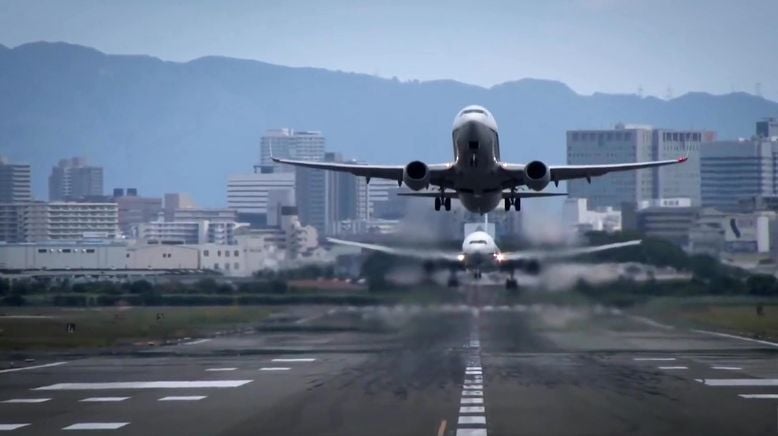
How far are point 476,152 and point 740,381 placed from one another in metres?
13.4

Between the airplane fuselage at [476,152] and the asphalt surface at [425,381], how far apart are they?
22.4 feet

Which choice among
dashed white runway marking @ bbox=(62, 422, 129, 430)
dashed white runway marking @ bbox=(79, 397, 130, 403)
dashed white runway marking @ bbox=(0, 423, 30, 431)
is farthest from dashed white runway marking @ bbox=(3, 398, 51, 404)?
dashed white runway marking @ bbox=(62, 422, 129, 430)

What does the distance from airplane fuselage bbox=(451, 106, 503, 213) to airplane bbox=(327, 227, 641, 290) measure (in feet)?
35.2

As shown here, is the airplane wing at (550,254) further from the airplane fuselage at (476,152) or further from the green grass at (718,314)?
the airplane fuselage at (476,152)

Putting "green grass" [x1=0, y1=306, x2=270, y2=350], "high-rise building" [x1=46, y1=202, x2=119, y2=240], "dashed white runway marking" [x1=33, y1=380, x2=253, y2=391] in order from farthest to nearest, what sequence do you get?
"high-rise building" [x1=46, y1=202, x2=119, y2=240], "green grass" [x1=0, y1=306, x2=270, y2=350], "dashed white runway marking" [x1=33, y1=380, x2=253, y2=391]

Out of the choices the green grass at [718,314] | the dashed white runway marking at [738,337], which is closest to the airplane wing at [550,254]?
the green grass at [718,314]

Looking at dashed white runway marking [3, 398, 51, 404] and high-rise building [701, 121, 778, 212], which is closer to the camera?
dashed white runway marking [3, 398, 51, 404]

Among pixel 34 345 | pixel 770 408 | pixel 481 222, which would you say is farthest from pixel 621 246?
pixel 770 408

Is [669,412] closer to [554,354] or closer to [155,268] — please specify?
[554,354]

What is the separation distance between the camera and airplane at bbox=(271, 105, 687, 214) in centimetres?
4906

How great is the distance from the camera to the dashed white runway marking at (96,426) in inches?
1243

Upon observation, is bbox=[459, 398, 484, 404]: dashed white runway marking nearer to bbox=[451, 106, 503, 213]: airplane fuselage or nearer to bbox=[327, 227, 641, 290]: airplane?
bbox=[451, 106, 503, 213]: airplane fuselage

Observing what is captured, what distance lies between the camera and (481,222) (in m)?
75.2

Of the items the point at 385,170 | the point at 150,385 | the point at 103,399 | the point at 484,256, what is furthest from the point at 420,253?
the point at 103,399
